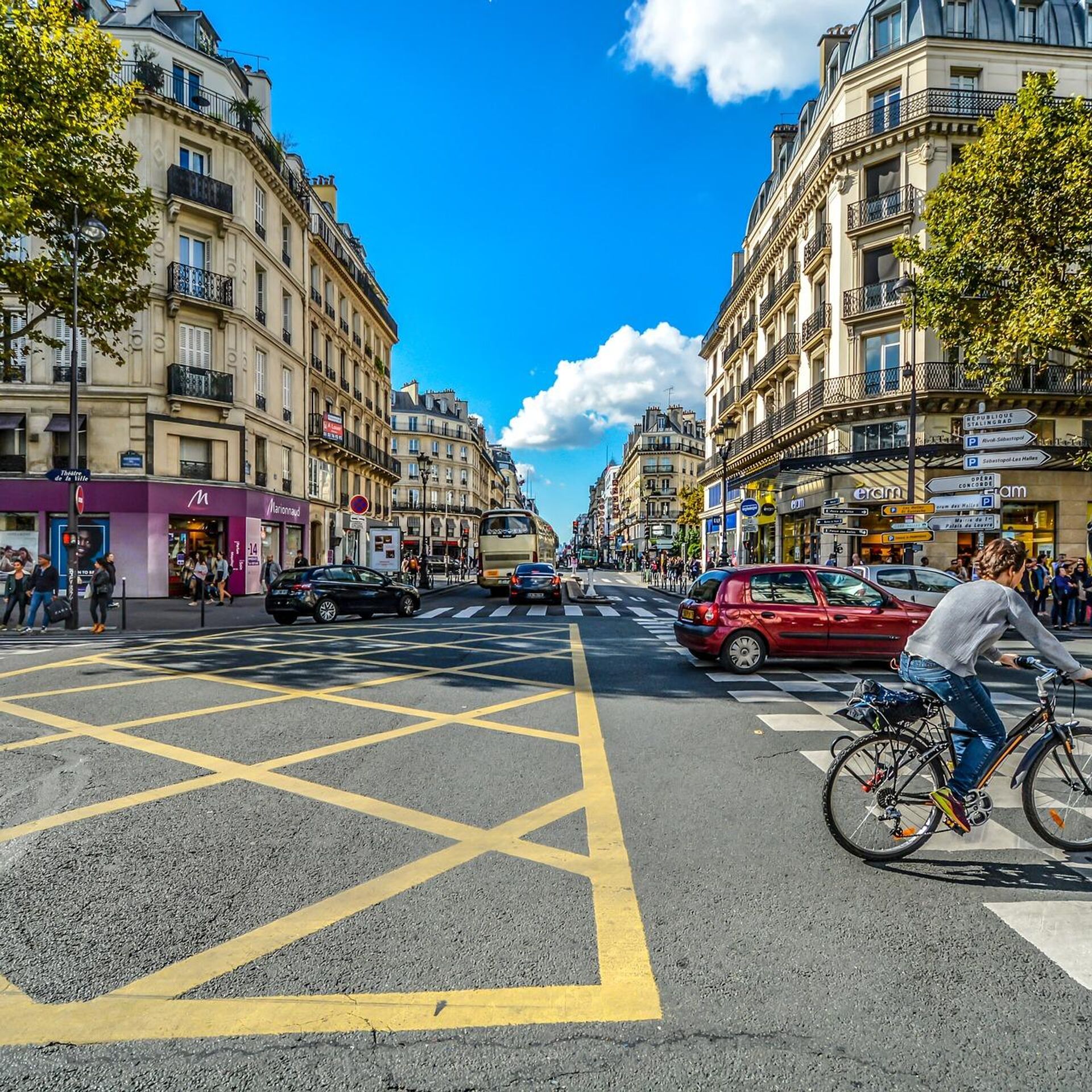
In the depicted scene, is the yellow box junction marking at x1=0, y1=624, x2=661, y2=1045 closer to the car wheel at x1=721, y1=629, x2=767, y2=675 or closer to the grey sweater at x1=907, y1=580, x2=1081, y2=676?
the grey sweater at x1=907, y1=580, x2=1081, y2=676

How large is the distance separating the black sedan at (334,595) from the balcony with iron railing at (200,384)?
34.6 ft

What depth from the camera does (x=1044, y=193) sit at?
49.9 feet

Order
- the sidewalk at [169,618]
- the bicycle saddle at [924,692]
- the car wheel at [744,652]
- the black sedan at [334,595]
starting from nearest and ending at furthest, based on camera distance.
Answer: the bicycle saddle at [924,692]
the car wheel at [744,652]
the sidewalk at [169,618]
the black sedan at [334,595]

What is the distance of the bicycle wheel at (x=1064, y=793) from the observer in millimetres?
3965

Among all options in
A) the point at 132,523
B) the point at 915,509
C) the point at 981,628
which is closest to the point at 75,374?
the point at 132,523

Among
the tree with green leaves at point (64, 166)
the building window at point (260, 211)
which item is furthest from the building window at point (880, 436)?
the building window at point (260, 211)

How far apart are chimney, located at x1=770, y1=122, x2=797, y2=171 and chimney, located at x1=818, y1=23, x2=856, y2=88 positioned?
4.67 m

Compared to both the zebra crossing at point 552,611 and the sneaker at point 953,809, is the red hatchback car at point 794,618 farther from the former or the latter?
the zebra crossing at point 552,611

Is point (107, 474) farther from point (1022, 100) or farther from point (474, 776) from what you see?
point (1022, 100)

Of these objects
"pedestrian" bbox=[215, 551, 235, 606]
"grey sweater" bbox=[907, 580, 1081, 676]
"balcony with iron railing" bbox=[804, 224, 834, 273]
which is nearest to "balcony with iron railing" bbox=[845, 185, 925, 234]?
"balcony with iron railing" bbox=[804, 224, 834, 273]

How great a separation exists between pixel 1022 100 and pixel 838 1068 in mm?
20730

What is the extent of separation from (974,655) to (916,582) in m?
10.7

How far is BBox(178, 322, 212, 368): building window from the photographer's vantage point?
25.5 m

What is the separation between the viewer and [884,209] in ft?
89.5
